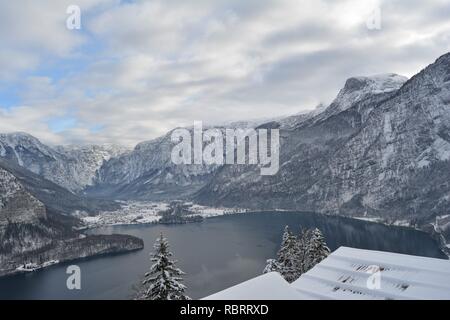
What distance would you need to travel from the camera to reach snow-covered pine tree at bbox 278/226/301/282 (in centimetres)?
7150

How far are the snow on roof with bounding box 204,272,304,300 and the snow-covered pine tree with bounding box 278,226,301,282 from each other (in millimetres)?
33118

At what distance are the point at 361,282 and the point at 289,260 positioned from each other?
2908 cm

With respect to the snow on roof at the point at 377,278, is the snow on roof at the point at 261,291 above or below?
above

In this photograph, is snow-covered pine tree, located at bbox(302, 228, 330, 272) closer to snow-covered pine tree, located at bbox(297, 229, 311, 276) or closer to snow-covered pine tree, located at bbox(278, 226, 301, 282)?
snow-covered pine tree, located at bbox(297, 229, 311, 276)

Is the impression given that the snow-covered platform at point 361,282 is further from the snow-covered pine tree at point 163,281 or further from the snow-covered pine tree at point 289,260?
the snow-covered pine tree at point 289,260

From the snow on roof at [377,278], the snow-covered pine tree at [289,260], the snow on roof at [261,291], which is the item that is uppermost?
the snow on roof at [261,291]

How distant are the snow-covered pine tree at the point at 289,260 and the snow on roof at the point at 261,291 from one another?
1304 inches

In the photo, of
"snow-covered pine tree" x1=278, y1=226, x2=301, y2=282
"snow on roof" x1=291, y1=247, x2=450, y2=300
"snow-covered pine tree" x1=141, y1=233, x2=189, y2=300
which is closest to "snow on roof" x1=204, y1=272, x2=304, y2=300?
"snow on roof" x1=291, y1=247, x2=450, y2=300

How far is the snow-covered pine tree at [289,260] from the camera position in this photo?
71.5m

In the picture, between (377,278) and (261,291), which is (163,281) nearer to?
(261,291)

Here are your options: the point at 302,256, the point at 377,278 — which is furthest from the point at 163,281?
the point at 302,256

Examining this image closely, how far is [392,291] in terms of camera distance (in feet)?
135

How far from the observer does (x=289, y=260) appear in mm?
73375

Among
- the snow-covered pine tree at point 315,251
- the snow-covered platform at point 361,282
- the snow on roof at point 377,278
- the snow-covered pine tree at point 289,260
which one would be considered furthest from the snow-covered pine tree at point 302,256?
the snow on roof at point 377,278
